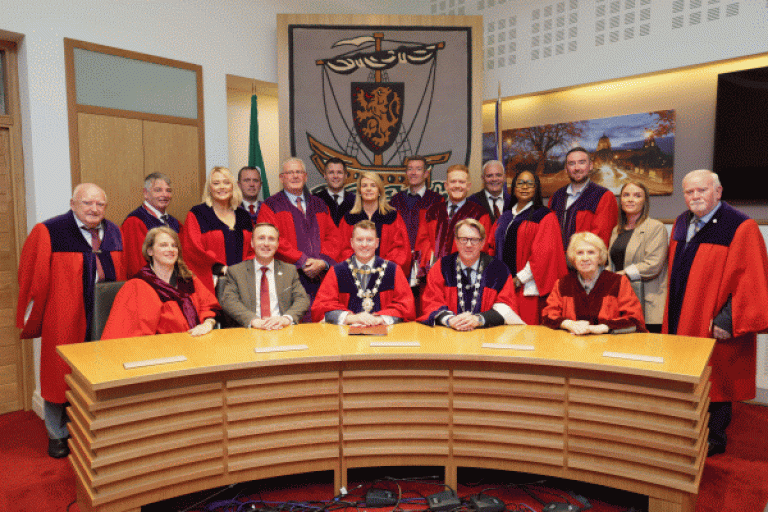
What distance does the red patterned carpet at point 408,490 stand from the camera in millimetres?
2393

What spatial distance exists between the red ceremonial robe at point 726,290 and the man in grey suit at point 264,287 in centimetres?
228

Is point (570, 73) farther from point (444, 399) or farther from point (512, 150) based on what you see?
point (444, 399)

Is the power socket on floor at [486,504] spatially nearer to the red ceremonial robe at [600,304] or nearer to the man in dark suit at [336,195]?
the red ceremonial robe at [600,304]

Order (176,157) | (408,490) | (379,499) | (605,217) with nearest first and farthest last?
1. (379,499)
2. (408,490)
3. (605,217)
4. (176,157)

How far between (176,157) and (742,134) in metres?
4.67

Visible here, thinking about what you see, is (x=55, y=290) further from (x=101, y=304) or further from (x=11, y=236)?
(x=11, y=236)

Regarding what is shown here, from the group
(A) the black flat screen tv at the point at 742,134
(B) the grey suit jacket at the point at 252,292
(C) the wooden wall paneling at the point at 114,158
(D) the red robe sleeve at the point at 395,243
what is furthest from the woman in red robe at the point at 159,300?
(A) the black flat screen tv at the point at 742,134

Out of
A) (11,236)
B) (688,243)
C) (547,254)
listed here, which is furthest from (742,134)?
(11,236)

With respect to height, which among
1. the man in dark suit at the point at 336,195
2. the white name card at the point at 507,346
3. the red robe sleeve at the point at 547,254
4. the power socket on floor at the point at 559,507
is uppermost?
the man in dark suit at the point at 336,195

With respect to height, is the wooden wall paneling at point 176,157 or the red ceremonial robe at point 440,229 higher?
the wooden wall paneling at point 176,157

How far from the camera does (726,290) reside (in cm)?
280

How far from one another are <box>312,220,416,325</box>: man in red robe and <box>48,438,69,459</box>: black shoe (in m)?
1.73

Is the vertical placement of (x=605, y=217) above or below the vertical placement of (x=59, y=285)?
above

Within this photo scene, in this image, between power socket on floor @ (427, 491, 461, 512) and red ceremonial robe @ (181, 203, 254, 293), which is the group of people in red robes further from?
power socket on floor @ (427, 491, 461, 512)
